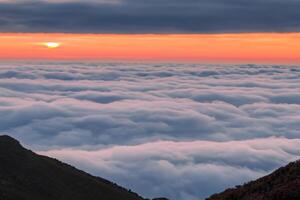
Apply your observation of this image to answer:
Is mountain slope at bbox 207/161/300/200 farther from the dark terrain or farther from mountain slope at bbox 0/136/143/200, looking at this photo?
mountain slope at bbox 0/136/143/200

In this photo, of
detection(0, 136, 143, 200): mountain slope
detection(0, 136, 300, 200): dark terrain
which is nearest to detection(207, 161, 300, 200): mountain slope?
detection(0, 136, 300, 200): dark terrain

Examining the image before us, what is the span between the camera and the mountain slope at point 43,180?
234ft

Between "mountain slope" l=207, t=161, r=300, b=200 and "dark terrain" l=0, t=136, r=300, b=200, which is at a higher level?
"dark terrain" l=0, t=136, r=300, b=200

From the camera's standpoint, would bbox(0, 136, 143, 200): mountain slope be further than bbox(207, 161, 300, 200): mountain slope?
Yes

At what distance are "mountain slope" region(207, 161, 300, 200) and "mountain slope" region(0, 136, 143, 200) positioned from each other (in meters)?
34.5

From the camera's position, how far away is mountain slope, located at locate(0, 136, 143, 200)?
234ft

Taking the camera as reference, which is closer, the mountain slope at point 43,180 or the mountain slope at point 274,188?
the mountain slope at point 274,188

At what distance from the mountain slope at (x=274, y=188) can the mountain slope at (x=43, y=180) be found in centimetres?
3452

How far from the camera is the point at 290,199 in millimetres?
31219

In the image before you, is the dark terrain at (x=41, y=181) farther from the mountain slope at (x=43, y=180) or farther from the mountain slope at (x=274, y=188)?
the mountain slope at (x=274, y=188)

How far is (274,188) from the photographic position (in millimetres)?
35406

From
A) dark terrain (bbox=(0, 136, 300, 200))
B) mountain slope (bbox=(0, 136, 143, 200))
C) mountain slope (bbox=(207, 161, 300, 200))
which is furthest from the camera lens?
mountain slope (bbox=(0, 136, 143, 200))

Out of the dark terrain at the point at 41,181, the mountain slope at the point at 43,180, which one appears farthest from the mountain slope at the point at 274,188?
the mountain slope at the point at 43,180

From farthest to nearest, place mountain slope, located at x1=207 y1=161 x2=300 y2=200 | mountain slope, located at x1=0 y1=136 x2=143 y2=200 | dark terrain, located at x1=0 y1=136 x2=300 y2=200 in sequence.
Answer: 1. mountain slope, located at x1=0 y1=136 x2=143 y2=200
2. dark terrain, located at x1=0 y1=136 x2=300 y2=200
3. mountain slope, located at x1=207 y1=161 x2=300 y2=200
